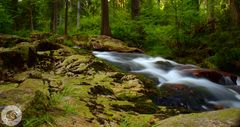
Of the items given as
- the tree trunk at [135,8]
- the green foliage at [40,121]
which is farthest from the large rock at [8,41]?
the tree trunk at [135,8]

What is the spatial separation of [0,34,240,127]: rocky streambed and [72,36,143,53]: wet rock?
5.63 m

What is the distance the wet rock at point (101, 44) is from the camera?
15732 millimetres

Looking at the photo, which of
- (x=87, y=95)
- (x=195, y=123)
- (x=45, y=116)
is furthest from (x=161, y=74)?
(x=45, y=116)

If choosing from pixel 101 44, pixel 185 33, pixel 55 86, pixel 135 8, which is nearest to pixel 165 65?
pixel 185 33

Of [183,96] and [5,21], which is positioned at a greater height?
[5,21]

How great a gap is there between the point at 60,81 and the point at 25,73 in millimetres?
889

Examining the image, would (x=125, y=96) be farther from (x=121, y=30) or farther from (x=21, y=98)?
(x=121, y=30)

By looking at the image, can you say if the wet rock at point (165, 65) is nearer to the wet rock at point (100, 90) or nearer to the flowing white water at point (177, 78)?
the flowing white water at point (177, 78)

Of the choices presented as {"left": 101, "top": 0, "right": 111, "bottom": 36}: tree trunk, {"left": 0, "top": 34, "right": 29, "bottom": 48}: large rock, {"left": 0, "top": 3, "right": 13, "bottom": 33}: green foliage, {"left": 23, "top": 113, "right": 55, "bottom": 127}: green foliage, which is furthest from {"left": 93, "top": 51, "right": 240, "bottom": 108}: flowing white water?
{"left": 0, "top": 3, "right": 13, "bottom": 33}: green foliage

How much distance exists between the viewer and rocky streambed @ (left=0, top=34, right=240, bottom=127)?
407 centimetres

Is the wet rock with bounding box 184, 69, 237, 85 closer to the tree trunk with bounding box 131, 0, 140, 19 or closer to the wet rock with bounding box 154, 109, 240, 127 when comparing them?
the wet rock with bounding box 154, 109, 240, 127

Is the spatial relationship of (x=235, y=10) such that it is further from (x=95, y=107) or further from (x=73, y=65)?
(x=95, y=107)

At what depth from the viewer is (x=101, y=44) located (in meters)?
16.2

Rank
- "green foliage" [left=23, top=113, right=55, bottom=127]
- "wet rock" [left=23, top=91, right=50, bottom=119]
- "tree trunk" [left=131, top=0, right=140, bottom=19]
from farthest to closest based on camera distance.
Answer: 1. "tree trunk" [left=131, top=0, right=140, bottom=19]
2. "wet rock" [left=23, top=91, right=50, bottom=119]
3. "green foliage" [left=23, top=113, right=55, bottom=127]
